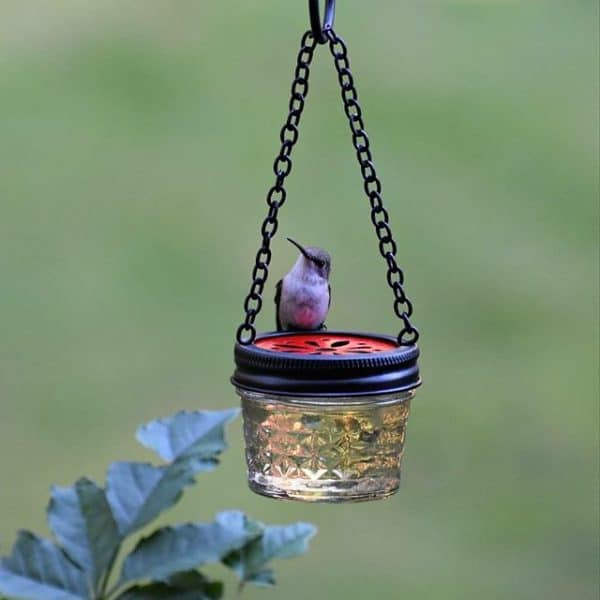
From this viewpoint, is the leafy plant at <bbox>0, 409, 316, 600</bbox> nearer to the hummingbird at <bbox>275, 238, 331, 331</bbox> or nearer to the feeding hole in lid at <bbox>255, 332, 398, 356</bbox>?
the feeding hole in lid at <bbox>255, 332, 398, 356</bbox>

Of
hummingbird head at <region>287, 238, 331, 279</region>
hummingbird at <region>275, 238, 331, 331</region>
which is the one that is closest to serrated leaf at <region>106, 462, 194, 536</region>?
Result: hummingbird at <region>275, 238, 331, 331</region>

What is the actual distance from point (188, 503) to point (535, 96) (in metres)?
1.69

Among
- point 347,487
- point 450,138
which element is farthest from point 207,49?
point 347,487

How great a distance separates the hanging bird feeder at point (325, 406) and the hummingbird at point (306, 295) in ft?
1.47

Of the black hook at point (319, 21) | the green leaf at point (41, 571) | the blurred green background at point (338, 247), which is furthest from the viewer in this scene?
the blurred green background at point (338, 247)

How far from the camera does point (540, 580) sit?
3443mm

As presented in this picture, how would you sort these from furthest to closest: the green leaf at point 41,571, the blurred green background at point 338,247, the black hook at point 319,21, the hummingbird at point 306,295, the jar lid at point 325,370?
the blurred green background at point 338,247 < the hummingbird at point 306,295 < the black hook at point 319,21 < the jar lid at point 325,370 < the green leaf at point 41,571

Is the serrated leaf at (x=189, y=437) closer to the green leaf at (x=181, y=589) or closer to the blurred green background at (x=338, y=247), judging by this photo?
the green leaf at (x=181, y=589)

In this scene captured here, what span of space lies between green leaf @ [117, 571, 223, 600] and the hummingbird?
117 cm

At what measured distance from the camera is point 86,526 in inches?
30.8

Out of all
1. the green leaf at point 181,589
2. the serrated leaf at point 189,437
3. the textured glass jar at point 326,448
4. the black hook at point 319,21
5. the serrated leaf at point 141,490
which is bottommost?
the textured glass jar at point 326,448

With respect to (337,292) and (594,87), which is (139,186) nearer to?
(337,292)

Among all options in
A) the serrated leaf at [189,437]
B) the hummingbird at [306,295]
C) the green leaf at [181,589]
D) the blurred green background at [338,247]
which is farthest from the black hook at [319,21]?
the blurred green background at [338,247]

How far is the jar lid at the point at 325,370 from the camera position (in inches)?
52.1
